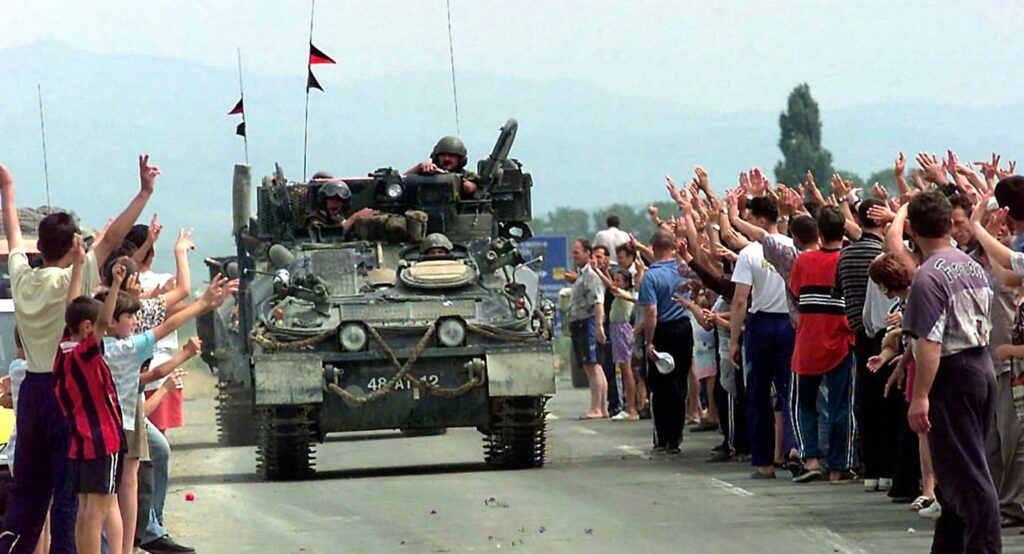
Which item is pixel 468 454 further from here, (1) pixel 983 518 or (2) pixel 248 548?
(1) pixel 983 518

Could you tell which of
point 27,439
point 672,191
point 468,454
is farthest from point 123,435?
point 468,454

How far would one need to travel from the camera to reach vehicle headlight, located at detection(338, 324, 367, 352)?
1700 centimetres

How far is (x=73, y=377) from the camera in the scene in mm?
9539

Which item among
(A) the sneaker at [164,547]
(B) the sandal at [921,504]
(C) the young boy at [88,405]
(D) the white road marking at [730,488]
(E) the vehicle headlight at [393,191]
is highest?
(E) the vehicle headlight at [393,191]

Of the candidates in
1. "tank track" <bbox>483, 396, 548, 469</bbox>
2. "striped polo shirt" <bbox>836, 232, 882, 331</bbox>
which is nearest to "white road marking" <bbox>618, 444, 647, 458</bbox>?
"tank track" <bbox>483, 396, 548, 469</bbox>

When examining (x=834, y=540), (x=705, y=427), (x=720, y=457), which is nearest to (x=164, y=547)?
(x=834, y=540)

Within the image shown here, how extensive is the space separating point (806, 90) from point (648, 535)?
90.1 metres

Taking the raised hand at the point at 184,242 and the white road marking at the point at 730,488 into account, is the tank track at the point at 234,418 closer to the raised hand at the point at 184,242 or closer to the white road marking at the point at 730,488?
the white road marking at the point at 730,488

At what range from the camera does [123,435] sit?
32.1 ft

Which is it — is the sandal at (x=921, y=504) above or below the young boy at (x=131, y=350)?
below

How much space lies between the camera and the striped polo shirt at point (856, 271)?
14219mm

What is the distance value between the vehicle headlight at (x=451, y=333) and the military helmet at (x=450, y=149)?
11.8 feet

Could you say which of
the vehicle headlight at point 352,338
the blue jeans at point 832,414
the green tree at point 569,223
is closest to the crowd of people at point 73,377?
the blue jeans at point 832,414

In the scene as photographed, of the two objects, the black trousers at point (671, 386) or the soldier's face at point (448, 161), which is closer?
the black trousers at point (671, 386)
